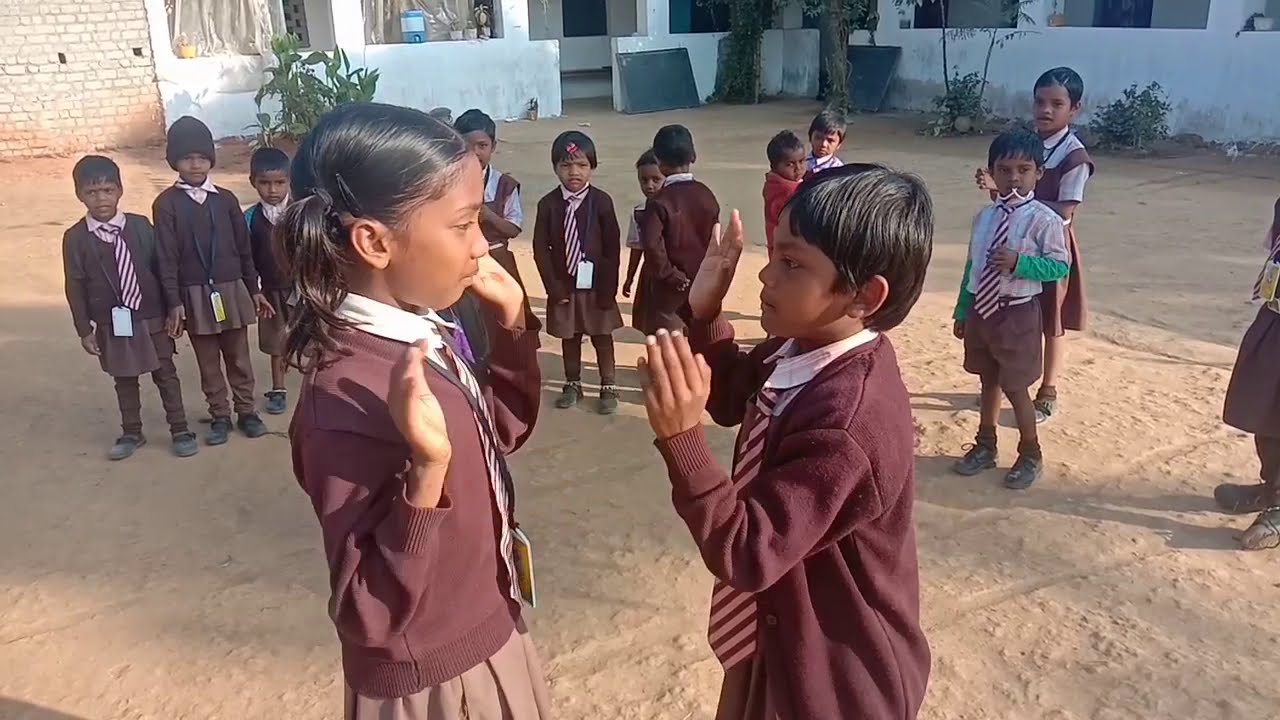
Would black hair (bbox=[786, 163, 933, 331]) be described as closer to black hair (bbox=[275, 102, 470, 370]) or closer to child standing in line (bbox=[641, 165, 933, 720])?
child standing in line (bbox=[641, 165, 933, 720])

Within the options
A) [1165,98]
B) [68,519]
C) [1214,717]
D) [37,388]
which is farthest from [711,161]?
[1214,717]

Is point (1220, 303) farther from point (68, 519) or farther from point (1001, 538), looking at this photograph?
point (68, 519)

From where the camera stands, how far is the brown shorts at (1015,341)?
3.72m

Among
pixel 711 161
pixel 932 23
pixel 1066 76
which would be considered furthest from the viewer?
pixel 932 23

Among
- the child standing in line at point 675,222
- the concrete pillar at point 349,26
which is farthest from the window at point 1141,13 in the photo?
the child standing in line at point 675,222

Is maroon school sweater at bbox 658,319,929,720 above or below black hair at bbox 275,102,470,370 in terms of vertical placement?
below

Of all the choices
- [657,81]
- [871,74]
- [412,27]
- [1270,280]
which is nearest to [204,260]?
[1270,280]

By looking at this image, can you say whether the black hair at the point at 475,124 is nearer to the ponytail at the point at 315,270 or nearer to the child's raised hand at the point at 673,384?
the ponytail at the point at 315,270

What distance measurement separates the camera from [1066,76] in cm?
411

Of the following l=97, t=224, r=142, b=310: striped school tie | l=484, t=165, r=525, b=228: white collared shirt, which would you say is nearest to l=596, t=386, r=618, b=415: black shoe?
l=484, t=165, r=525, b=228: white collared shirt

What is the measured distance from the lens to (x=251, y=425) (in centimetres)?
455

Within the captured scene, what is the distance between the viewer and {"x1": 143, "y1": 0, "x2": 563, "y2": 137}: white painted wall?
41.2ft

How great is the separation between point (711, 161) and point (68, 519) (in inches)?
348

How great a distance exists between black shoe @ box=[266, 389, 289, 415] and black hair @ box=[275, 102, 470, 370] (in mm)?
3628
